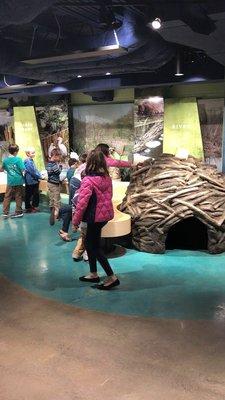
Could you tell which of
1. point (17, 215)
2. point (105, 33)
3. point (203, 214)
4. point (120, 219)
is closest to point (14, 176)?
point (17, 215)

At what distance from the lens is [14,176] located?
409 inches

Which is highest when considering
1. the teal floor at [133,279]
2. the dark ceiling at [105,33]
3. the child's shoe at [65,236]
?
the dark ceiling at [105,33]

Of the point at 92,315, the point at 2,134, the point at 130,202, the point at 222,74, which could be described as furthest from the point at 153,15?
the point at 2,134

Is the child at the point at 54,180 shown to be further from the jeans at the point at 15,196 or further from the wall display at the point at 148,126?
the wall display at the point at 148,126

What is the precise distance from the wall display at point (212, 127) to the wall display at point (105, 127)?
8.13ft

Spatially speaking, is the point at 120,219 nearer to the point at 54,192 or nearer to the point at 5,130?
the point at 54,192

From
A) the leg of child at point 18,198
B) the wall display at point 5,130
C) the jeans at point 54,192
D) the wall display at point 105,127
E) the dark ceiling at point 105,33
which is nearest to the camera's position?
the dark ceiling at point 105,33

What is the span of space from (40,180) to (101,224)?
22.2 ft

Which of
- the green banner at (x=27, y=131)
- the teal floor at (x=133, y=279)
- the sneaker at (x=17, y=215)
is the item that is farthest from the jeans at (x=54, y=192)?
the green banner at (x=27, y=131)

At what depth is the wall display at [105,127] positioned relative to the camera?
13.3m

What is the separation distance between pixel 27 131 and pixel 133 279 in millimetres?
10557

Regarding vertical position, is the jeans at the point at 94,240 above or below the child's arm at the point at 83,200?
below

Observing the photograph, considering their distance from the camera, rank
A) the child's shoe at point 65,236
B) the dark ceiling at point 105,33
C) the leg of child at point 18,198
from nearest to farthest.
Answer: the dark ceiling at point 105,33
the child's shoe at point 65,236
the leg of child at point 18,198

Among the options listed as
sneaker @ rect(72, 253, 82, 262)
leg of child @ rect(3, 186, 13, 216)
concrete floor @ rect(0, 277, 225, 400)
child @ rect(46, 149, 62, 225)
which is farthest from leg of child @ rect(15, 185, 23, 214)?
concrete floor @ rect(0, 277, 225, 400)
